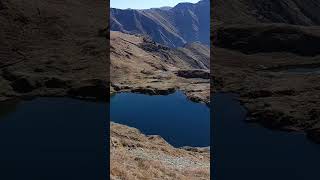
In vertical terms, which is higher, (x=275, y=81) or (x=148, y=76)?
(x=275, y=81)

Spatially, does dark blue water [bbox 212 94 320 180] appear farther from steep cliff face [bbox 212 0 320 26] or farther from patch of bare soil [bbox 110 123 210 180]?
steep cliff face [bbox 212 0 320 26]

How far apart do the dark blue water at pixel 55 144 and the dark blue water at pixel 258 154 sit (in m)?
5.92

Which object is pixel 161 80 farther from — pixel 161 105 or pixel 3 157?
pixel 3 157

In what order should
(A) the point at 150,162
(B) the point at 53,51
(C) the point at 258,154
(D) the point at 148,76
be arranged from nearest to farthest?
(C) the point at 258,154 < (B) the point at 53,51 < (A) the point at 150,162 < (D) the point at 148,76

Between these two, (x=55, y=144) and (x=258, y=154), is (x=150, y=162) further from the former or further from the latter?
(x=55, y=144)

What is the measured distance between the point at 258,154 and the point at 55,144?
372 inches

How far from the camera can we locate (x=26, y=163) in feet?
68.1

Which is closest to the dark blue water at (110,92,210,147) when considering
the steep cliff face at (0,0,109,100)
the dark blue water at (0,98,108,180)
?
the steep cliff face at (0,0,109,100)

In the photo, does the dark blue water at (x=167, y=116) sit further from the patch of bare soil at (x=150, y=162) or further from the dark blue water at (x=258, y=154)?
the dark blue water at (x=258, y=154)

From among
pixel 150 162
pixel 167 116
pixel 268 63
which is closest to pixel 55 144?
pixel 150 162

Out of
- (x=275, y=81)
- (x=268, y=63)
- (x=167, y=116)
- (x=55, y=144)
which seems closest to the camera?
(x=55, y=144)

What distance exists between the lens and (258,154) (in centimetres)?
2325

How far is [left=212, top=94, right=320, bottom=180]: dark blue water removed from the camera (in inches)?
879

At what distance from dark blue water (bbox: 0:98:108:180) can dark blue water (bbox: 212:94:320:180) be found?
5.92 metres
